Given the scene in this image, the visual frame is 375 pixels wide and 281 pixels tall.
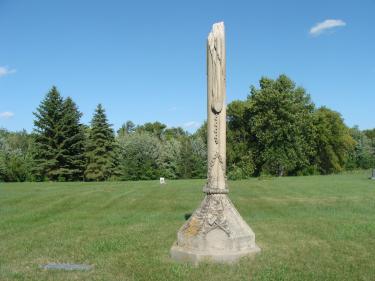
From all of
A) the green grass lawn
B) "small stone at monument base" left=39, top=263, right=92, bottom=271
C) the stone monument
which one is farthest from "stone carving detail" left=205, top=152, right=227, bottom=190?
"small stone at monument base" left=39, top=263, right=92, bottom=271

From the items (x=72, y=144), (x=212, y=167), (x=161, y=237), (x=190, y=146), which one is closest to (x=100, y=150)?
(x=72, y=144)

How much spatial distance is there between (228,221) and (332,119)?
5793 centimetres

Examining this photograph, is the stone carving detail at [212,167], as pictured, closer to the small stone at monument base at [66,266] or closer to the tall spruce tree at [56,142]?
the small stone at monument base at [66,266]

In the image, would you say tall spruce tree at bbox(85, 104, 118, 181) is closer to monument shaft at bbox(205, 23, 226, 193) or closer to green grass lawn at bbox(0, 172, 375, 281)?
green grass lawn at bbox(0, 172, 375, 281)

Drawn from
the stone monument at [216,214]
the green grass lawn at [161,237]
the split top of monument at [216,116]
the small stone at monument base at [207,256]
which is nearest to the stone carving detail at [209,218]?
the stone monument at [216,214]

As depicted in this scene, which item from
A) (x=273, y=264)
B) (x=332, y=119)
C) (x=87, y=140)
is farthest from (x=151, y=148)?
(x=273, y=264)

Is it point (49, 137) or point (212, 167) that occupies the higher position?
point (49, 137)

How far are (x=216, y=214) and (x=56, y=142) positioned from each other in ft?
147

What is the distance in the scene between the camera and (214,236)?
8.26m

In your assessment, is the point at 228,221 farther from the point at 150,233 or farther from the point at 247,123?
the point at 247,123

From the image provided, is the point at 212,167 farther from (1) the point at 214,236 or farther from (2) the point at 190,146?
(2) the point at 190,146

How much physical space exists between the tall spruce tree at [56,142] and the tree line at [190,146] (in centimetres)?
10

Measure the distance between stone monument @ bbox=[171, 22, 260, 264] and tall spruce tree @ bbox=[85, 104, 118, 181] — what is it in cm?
4384

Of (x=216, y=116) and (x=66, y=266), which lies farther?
(x=216, y=116)
